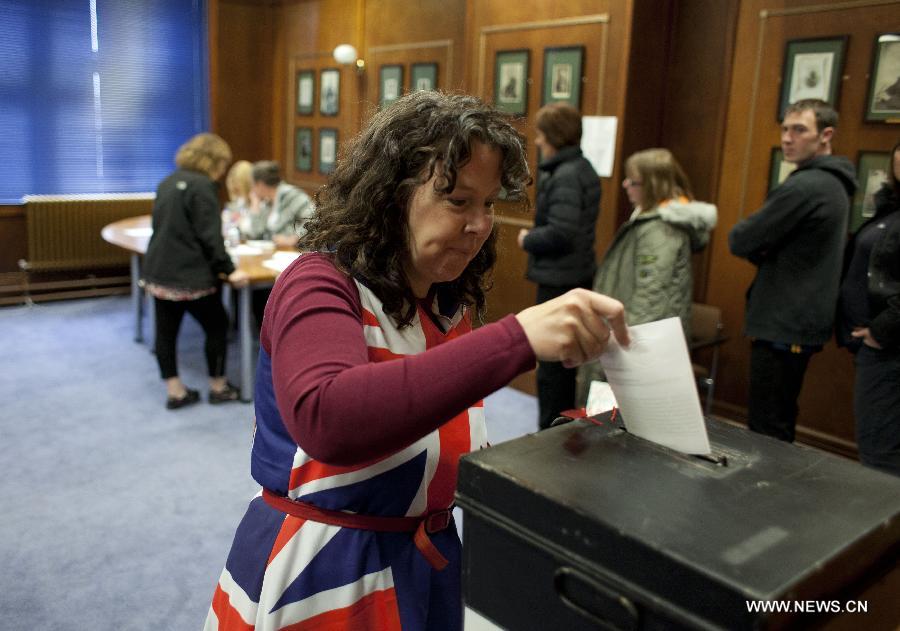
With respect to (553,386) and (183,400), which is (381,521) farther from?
(183,400)

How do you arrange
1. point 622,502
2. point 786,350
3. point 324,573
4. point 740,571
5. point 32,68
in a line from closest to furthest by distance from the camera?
1. point 740,571
2. point 622,502
3. point 324,573
4. point 786,350
5. point 32,68

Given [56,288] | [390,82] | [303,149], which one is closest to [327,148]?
[303,149]

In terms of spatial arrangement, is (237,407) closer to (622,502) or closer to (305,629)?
(305,629)

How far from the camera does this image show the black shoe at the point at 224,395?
4477 mm

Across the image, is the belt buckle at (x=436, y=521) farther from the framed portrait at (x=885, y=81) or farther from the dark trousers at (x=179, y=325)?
the dark trousers at (x=179, y=325)

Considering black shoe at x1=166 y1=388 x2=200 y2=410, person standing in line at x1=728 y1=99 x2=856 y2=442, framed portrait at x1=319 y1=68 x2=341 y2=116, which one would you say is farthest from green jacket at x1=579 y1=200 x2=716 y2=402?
framed portrait at x1=319 y1=68 x2=341 y2=116

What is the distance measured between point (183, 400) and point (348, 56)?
312 cm

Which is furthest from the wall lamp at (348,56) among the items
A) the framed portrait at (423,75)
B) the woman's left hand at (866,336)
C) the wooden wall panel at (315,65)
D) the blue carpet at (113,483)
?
the woman's left hand at (866,336)

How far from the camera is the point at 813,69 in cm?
371

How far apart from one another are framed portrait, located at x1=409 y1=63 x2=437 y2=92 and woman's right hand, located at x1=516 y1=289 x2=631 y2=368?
496 cm

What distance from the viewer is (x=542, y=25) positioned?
444 cm

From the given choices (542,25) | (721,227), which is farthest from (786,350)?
(542,25)

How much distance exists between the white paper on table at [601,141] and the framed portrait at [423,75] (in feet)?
5.39

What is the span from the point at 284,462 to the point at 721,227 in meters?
3.60
